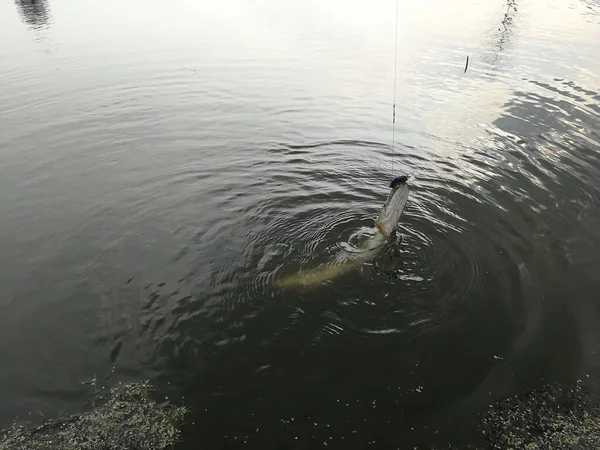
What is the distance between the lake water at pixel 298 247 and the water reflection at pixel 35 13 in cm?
1463

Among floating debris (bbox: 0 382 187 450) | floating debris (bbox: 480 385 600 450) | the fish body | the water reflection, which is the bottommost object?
floating debris (bbox: 480 385 600 450)

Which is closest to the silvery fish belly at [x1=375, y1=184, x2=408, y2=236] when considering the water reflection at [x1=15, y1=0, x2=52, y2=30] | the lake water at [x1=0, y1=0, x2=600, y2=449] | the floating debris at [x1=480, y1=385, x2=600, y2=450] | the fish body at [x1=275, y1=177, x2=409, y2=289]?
the fish body at [x1=275, y1=177, x2=409, y2=289]

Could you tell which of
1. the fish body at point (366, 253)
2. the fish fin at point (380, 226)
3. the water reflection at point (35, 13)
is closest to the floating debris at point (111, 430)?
the fish body at point (366, 253)

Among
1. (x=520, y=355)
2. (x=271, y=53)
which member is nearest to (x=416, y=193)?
(x=520, y=355)

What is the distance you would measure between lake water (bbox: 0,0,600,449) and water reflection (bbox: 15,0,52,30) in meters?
14.6

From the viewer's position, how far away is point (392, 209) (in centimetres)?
711

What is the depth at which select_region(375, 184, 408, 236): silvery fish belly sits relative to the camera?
6918mm

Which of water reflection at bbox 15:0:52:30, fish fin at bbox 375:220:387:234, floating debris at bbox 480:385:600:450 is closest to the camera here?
floating debris at bbox 480:385:600:450

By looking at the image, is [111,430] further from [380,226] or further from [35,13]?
[35,13]

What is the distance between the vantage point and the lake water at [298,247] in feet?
18.0

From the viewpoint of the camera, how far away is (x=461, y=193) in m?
9.31

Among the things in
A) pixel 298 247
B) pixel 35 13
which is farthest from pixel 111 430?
pixel 35 13

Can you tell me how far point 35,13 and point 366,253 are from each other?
35933 millimetres

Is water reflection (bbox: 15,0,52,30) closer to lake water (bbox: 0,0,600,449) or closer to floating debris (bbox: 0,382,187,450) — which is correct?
lake water (bbox: 0,0,600,449)
